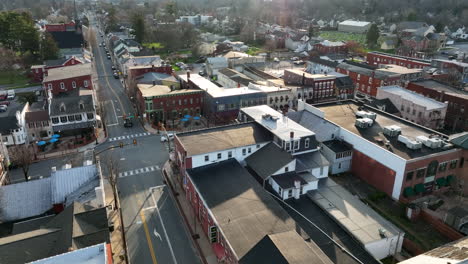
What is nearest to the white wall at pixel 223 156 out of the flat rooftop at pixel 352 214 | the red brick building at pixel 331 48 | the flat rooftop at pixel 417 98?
the flat rooftop at pixel 352 214

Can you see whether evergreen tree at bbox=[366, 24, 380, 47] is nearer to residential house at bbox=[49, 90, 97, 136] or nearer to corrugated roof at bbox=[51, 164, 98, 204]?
residential house at bbox=[49, 90, 97, 136]

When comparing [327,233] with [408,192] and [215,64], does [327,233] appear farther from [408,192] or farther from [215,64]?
[215,64]

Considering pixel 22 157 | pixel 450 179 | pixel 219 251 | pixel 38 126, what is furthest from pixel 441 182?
pixel 38 126

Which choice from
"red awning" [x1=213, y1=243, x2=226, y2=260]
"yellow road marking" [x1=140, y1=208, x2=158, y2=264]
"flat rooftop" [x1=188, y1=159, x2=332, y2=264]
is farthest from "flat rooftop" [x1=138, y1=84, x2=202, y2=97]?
"red awning" [x1=213, y1=243, x2=226, y2=260]

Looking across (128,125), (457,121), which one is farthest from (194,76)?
(457,121)

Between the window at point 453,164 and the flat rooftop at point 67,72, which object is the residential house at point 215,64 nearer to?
the flat rooftop at point 67,72
